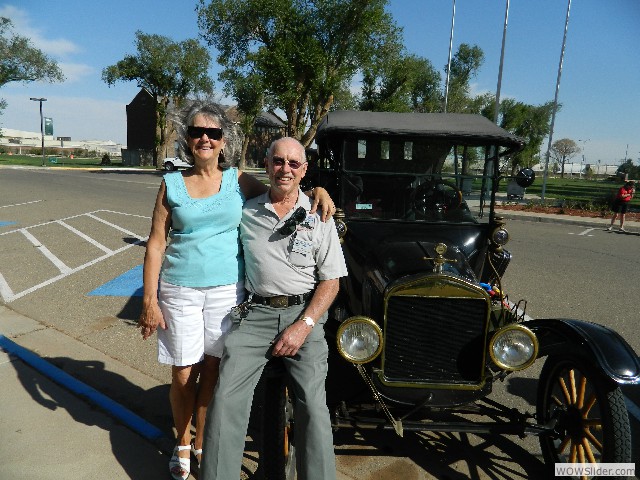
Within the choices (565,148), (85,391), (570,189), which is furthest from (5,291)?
(565,148)

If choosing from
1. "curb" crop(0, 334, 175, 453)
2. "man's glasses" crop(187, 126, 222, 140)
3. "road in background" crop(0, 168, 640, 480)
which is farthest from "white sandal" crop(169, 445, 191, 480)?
"man's glasses" crop(187, 126, 222, 140)

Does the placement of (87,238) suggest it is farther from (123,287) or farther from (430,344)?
(430,344)

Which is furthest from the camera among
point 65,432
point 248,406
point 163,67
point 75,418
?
point 163,67

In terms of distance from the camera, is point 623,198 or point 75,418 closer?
point 75,418

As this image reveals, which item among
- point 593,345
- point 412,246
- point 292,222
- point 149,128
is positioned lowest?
point 593,345

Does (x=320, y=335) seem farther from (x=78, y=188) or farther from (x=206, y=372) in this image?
(x=78, y=188)

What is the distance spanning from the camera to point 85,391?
3.30 m

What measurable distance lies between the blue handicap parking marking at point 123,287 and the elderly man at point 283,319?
3.85m

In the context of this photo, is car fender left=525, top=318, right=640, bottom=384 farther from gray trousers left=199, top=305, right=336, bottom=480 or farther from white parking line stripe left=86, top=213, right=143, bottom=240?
white parking line stripe left=86, top=213, right=143, bottom=240

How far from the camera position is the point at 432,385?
2.64 meters

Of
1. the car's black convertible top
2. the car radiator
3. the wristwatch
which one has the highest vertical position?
the car's black convertible top

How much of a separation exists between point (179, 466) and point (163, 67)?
44465mm

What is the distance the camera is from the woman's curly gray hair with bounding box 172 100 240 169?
8.04 feet

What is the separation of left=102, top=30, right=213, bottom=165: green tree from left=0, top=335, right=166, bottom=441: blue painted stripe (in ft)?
130
